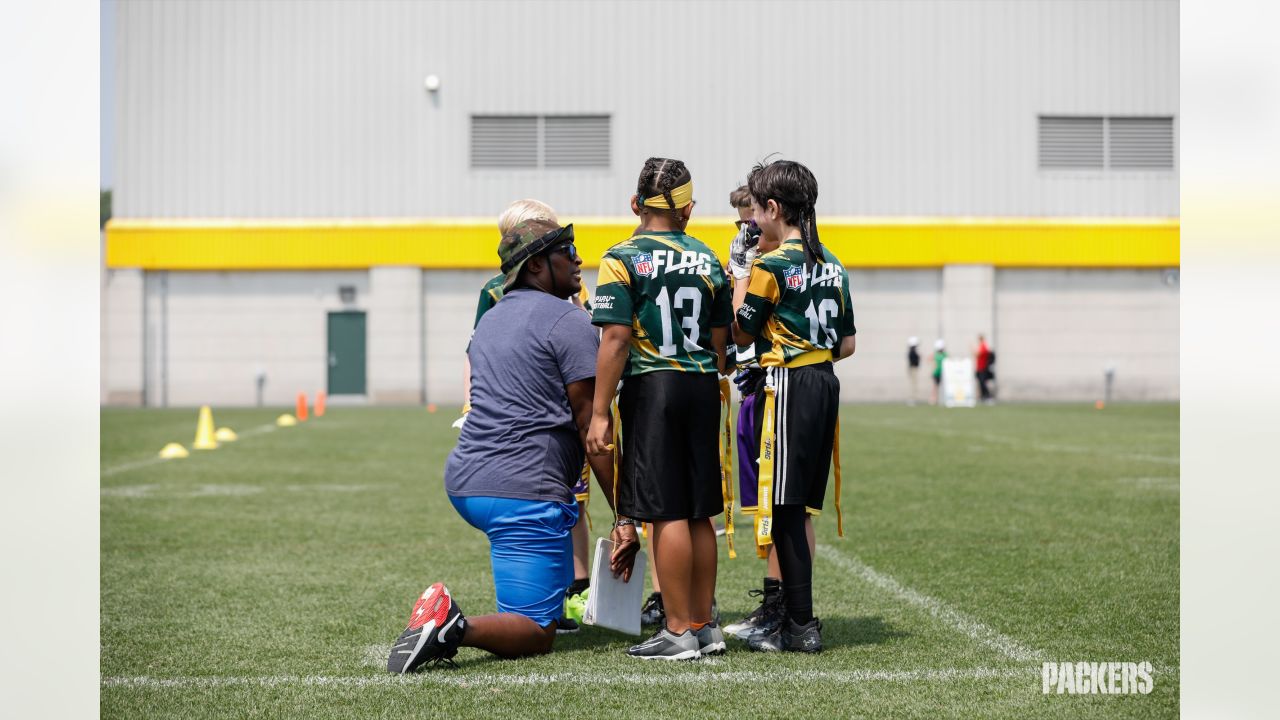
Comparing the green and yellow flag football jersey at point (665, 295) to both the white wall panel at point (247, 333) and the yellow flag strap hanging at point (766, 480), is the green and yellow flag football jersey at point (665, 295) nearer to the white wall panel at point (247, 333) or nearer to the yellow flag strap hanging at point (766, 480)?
the yellow flag strap hanging at point (766, 480)

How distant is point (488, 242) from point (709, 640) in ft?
99.4

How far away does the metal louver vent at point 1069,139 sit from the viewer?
35312mm

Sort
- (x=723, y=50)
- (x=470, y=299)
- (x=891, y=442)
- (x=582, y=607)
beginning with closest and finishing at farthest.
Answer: (x=582, y=607) < (x=891, y=442) < (x=723, y=50) < (x=470, y=299)

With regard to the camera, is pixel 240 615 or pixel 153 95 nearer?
pixel 240 615

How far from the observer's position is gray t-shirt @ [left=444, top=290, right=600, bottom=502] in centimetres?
522

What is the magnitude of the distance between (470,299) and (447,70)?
19.5ft

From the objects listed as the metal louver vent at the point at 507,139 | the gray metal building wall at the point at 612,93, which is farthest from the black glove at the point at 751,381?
the metal louver vent at the point at 507,139

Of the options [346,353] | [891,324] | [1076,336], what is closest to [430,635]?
[346,353]

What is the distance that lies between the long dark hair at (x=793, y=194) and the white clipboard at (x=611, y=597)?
55.0 inches

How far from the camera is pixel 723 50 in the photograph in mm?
33719

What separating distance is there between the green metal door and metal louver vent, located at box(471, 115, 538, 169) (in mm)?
5606

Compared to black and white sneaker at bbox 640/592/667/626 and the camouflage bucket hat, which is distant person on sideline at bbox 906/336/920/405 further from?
the camouflage bucket hat
